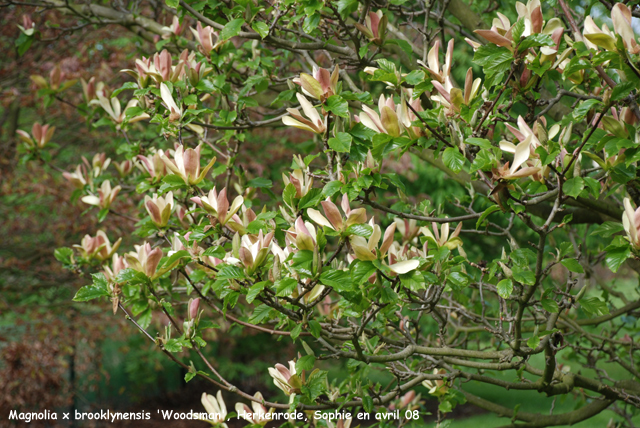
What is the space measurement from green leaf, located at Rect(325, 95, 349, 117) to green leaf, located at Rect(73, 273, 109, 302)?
0.96 m

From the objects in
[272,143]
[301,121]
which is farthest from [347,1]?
[272,143]

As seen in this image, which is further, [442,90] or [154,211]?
[154,211]

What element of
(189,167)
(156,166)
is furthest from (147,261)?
(156,166)

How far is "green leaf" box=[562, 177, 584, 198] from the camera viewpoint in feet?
4.15

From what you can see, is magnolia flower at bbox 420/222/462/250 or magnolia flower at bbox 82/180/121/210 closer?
magnolia flower at bbox 420/222/462/250

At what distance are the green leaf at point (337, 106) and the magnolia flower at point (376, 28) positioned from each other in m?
0.55

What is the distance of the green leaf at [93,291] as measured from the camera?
172 centimetres

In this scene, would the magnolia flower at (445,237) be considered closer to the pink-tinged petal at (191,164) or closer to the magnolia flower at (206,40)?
the pink-tinged petal at (191,164)

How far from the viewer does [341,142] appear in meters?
1.47

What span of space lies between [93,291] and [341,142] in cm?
96

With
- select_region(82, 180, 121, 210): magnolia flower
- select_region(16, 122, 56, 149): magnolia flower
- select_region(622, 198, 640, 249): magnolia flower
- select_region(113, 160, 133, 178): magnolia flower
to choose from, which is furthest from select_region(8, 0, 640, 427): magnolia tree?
select_region(16, 122, 56, 149): magnolia flower

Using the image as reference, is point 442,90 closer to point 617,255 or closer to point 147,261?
point 617,255

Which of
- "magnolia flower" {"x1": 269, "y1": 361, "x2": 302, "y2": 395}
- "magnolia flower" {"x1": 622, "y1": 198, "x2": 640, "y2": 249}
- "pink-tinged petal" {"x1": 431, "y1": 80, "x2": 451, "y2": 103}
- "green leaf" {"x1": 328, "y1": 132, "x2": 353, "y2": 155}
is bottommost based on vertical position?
"magnolia flower" {"x1": 269, "y1": 361, "x2": 302, "y2": 395}

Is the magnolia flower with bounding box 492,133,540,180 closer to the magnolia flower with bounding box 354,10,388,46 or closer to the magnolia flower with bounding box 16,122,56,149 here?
the magnolia flower with bounding box 354,10,388,46
